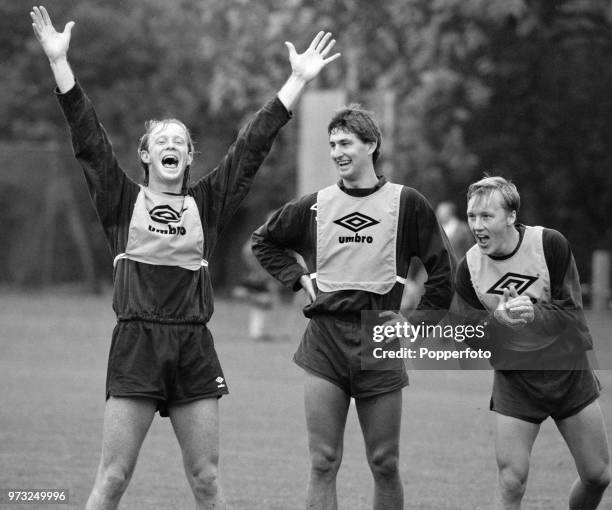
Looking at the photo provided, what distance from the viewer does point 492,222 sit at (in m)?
6.13

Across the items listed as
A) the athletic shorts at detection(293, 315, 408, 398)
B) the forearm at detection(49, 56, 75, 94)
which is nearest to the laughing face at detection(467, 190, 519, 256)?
the athletic shorts at detection(293, 315, 408, 398)

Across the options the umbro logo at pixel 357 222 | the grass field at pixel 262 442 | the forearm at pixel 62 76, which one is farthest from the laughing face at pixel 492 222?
the forearm at pixel 62 76

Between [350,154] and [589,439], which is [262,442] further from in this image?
[350,154]

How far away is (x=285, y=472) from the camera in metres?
8.88

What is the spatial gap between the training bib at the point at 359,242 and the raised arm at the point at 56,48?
1456 mm

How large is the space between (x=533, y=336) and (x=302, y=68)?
5.99 feet

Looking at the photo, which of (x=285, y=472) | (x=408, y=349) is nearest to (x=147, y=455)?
(x=285, y=472)

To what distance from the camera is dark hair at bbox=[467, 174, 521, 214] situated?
6160mm

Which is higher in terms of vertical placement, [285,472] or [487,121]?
[487,121]

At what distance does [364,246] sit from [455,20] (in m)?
16.5

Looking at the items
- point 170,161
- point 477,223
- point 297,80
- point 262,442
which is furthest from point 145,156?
point 262,442

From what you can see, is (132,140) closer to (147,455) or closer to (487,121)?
(487,121)

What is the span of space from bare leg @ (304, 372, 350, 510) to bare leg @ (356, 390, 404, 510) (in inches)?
5.2

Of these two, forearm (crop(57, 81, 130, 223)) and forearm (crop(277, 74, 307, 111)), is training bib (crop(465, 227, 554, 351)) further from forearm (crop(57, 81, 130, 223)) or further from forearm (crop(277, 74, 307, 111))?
forearm (crop(57, 81, 130, 223))
